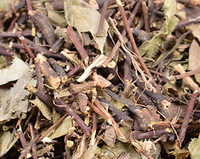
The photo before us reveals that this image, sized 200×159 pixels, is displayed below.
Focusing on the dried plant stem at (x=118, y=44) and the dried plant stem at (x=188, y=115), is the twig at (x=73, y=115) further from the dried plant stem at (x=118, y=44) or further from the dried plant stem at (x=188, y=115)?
the dried plant stem at (x=188, y=115)

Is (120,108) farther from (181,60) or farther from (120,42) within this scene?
(181,60)

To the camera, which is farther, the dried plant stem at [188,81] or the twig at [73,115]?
the dried plant stem at [188,81]

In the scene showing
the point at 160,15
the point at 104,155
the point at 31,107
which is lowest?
the point at 104,155

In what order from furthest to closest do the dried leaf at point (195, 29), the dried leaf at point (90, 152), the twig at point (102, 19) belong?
the dried leaf at point (195, 29)
the twig at point (102, 19)
the dried leaf at point (90, 152)

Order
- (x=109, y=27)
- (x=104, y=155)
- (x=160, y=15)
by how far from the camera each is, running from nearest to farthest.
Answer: (x=104, y=155) → (x=109, y=27) → (x=160, y=15)

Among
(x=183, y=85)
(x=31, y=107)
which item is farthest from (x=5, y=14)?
(x=183, y=85)

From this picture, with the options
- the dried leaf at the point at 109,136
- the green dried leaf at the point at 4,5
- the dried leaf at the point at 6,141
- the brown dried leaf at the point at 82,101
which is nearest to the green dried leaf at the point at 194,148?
the dried leaf at the point at 109,136
